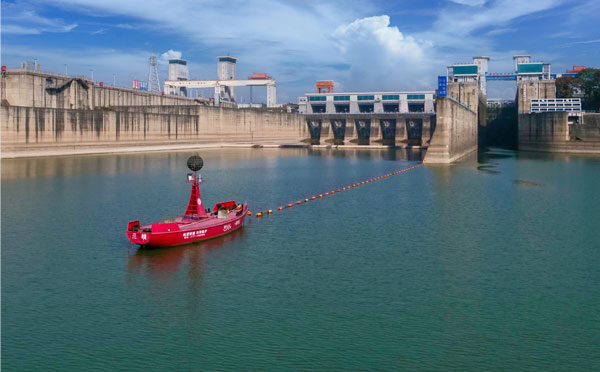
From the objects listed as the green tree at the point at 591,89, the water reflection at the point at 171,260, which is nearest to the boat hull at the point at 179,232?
the water reflection at the point at 171,260

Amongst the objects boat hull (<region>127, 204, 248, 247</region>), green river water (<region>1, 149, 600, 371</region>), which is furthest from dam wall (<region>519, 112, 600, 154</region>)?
boat hull (<region>127, 204, 248, 247</region>)

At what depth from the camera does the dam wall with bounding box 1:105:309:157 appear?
85.6 meters

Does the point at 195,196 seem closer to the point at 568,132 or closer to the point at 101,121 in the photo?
the point at 101,121

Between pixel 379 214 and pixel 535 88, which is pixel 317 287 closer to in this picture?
pixel 379 214

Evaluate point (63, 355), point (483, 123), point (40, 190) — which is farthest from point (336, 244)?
point (483, 123)

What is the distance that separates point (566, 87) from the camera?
479ft

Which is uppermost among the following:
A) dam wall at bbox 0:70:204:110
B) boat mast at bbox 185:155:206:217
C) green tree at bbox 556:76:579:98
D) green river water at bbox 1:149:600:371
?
green tree at bbox 556:76:579:98

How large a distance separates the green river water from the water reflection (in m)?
0.15

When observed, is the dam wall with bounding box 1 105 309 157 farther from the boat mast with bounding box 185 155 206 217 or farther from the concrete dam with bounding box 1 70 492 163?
the boat mast with bounding box 185 155 206 217

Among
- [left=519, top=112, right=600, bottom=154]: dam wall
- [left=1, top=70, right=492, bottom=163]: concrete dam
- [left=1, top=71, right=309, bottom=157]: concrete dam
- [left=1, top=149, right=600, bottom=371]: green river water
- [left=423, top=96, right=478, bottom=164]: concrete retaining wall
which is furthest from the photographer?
[left=519, top=112, right=600, bottom=154]: dam wall

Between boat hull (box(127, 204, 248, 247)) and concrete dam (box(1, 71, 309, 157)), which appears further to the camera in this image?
concrete dam (box(1, 71, 309, 157))

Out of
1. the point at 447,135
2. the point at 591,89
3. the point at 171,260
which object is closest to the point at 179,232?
the point at 171,260

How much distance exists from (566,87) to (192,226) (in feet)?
456

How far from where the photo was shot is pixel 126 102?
129750mm
